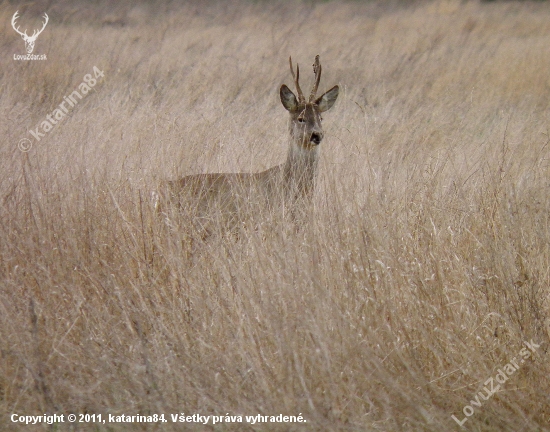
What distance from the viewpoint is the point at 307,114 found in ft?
20.2

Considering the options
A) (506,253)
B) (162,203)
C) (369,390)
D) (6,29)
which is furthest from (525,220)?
(6,29)

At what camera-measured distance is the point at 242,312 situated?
11.4ft

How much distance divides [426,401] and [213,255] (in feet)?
4.12

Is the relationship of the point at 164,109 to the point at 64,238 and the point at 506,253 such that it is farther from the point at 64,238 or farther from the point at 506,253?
the point at 506,253

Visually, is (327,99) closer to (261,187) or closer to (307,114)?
(307,114)

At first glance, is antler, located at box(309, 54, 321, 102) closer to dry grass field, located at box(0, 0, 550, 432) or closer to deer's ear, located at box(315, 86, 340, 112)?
deer's ear, located at box(315, 86, 340, 112)

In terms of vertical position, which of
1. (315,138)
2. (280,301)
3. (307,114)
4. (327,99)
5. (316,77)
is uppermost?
(316,77)

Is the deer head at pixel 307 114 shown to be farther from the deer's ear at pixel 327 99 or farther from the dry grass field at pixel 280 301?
the dry grass field at pixel 280 301

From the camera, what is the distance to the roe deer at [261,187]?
15.0 feet

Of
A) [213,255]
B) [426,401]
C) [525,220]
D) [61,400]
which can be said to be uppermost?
[525,220]

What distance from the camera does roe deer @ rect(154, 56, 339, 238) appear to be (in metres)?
4.56

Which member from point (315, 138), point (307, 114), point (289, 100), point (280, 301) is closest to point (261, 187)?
point (315, 138)

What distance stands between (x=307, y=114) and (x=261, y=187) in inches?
39.9

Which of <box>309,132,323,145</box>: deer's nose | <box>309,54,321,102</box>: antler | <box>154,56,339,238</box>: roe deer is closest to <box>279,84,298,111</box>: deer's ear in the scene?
<box>154,56,339,238</box>: roe deer
